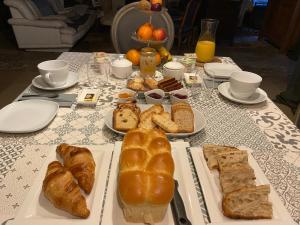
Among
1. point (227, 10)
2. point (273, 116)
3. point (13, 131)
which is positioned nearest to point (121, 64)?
point (13, 131)

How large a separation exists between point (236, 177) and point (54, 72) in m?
0.92

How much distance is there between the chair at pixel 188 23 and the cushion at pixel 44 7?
7.67 feet

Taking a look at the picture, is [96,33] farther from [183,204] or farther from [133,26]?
[183,204]

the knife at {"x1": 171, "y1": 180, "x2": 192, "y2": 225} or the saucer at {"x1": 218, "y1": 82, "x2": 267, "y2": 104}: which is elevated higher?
the knife at {"x1": 171, "y1": 180, "x2": 192, "y2": 225}

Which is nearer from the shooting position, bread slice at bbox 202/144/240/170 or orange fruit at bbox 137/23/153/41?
bread slice at bbox 202/144/240/170

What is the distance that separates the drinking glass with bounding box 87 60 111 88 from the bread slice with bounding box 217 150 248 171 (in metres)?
0.79

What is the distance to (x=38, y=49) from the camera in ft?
14.6

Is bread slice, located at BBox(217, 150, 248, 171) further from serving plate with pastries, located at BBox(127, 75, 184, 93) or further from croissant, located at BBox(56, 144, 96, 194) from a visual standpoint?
serving plate with pastries, located at BBox(127, 75, 184, 93)

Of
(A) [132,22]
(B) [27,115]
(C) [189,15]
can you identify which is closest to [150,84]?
(B) [27,115]

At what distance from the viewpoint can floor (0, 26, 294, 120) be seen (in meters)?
3.30

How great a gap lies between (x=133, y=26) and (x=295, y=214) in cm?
174

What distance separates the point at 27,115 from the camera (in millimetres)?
1060

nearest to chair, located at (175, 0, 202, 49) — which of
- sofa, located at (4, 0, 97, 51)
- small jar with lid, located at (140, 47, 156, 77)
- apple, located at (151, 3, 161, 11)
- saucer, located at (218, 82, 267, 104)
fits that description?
sofa, located at (4, 0, 97, 51)

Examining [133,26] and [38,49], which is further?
[38,49]
